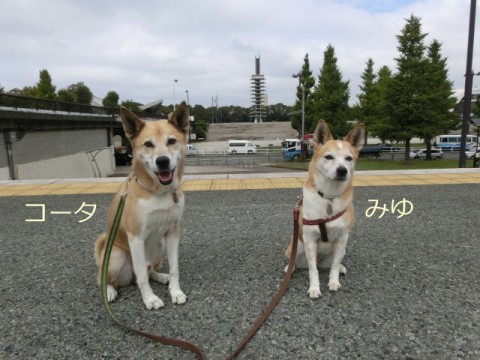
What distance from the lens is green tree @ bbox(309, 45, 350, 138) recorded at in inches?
1299

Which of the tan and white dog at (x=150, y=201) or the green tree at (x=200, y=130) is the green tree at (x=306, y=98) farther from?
the tan and white dog at (x=150, y=201)

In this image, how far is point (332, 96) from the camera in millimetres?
32969

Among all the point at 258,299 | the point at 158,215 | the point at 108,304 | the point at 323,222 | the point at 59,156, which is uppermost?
the point at 158,215

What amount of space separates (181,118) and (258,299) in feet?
5.69

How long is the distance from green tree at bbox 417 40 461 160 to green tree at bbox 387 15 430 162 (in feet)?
1.31

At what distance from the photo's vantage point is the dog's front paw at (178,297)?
286 cm

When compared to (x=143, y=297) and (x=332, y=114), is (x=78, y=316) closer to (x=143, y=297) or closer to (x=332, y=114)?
(x=143, y=297)

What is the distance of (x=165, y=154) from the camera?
245 cm

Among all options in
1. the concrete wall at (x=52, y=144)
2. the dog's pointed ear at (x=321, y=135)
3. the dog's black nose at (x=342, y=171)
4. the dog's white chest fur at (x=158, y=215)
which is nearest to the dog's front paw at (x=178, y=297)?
the dog's white chest fur at (x=158, y=215)

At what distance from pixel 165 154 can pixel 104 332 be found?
4.74 feet

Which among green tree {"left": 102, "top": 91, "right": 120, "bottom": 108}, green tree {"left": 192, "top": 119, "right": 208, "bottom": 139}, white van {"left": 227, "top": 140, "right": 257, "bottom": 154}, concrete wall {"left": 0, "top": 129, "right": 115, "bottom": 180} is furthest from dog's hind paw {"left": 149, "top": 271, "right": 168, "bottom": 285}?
green tree {"left": 102, "top": 91, "right": 120, "bottom": 108}

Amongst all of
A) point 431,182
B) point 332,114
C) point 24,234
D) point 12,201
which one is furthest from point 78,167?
point 332,114

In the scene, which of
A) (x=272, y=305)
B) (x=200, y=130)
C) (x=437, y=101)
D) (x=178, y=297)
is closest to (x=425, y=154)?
(x=437, y=101)

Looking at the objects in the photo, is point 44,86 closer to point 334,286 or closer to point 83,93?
point 83,93
